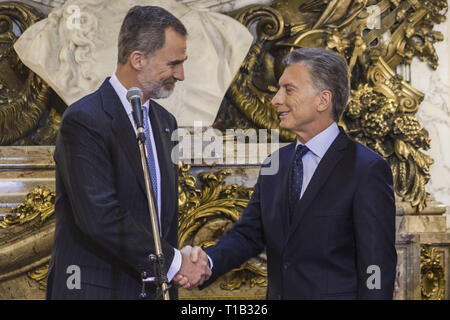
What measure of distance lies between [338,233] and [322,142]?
0.38m

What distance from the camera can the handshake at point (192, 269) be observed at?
2.78 meters

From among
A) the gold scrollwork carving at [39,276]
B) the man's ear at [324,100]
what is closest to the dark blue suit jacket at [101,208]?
the man's ear at [324,100]

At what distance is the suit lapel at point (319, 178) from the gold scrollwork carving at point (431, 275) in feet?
8.22

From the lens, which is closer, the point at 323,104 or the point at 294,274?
the point at 294,274

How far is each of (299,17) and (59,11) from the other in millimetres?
1714

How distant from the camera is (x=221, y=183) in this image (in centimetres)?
478

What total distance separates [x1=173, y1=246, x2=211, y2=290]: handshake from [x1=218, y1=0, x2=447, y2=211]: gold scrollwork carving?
2.36 m

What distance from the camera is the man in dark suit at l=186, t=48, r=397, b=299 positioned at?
2.52 m

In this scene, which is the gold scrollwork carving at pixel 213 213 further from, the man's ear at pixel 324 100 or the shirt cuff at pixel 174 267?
the man's ear at pixel 324 100

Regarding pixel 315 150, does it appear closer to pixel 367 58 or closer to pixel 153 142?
pixel 153 142

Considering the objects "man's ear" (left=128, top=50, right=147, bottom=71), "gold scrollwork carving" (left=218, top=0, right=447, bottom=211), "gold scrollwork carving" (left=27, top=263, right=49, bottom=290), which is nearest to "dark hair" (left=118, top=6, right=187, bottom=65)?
"man's ear" (left=128, top=50, right=147, bottom=71)
